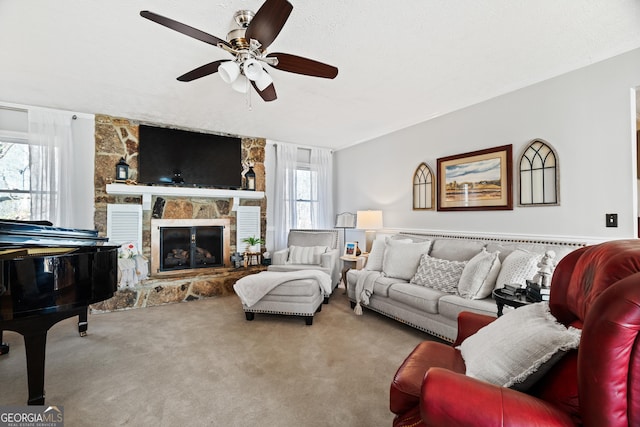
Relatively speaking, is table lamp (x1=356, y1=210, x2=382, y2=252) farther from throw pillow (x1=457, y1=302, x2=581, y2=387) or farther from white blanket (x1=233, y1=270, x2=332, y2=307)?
throw pillow (x1=457, y1=302, x2=581, y2=387)

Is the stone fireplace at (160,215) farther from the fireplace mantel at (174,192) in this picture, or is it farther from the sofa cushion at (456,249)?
the sofa cushion at (456,249)

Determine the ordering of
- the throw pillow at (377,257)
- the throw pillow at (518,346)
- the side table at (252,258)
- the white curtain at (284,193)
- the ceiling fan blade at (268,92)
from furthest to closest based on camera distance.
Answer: the white curtain at (284,193) → the side table at (252,258) → the throw pillow at (377,257) → the ceiling fan blade at (268,92) → the throw pillow at (518,346)

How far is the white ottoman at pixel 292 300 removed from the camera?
3205 millimetres

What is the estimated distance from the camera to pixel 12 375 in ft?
7.29

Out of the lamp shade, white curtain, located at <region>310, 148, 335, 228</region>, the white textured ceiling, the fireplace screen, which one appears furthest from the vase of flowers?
the white textured ceiling

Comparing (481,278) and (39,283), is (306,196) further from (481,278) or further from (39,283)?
(39,283)

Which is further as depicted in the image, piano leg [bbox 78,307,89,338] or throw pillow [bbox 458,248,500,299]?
piano leg [bbox 78,307,89,338]

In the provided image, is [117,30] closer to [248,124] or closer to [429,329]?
[248,124]

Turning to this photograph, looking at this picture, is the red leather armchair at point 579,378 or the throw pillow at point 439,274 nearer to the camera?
the red leather armchair at point 579,378

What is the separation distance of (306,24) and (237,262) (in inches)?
142

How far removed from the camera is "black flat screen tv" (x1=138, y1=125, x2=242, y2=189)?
428 cm

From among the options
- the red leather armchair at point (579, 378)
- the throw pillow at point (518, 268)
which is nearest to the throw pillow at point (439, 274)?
the throw pillow at point (518, 268)

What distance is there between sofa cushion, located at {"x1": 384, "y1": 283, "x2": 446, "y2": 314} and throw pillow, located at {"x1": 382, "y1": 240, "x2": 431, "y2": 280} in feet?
0.80

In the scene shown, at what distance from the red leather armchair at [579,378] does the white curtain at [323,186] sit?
14.4 ft
